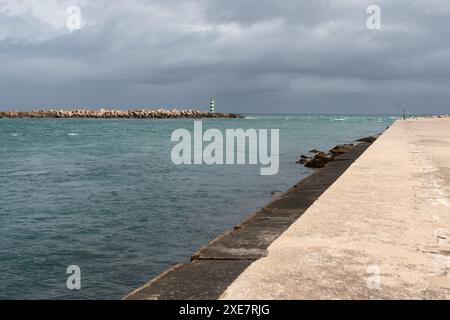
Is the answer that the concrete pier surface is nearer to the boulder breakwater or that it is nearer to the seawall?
the seawall

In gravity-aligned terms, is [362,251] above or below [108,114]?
below

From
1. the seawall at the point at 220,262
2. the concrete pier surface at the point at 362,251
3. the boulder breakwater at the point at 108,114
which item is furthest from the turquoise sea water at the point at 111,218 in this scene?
the boulder breakwater at the point at 108,114

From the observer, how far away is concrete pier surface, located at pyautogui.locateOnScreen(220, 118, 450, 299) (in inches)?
137

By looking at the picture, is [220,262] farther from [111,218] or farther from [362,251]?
[111,218]

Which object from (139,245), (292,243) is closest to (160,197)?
(139,245)

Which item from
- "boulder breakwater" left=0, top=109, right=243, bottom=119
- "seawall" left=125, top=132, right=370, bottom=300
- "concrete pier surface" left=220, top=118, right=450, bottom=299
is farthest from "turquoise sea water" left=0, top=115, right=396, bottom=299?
"boulder breakwater" left=0, top=109, right=243, bottom=119

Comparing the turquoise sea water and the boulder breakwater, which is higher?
the boulder breakwater

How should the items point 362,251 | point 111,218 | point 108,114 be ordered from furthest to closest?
point 108,114, point 111,218, point 362,251

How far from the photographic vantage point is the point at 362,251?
4414mm

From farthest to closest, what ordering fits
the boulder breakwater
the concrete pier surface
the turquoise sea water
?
1. the boulder breakwater
2. the turquoise sea water
3. the concrete pier surface

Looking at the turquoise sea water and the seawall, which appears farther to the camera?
the turquoise sea water

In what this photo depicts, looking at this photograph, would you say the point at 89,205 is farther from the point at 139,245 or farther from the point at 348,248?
the point at 348,248

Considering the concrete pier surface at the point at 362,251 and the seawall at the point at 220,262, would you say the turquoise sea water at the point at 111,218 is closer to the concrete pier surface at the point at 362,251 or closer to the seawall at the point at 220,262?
the seawall at the point at 220,262

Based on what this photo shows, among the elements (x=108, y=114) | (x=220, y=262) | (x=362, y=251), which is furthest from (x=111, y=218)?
(x=108, y=114)
